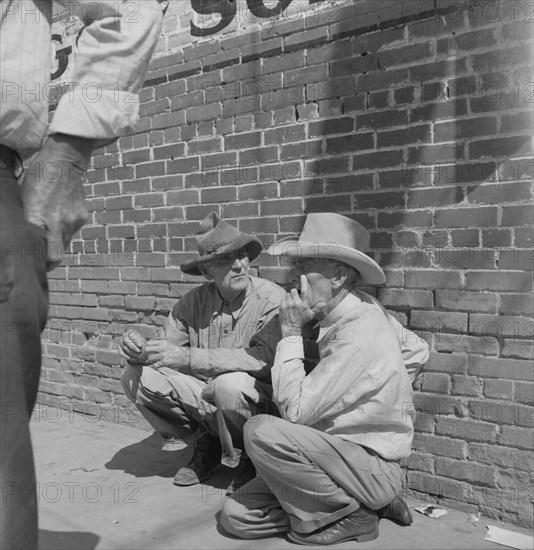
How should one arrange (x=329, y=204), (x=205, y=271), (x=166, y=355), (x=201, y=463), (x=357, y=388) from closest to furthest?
(x=357, y=388), (x=166, y=355), (x=329, y=204), (x=201, y=463), (x=205, y=271)

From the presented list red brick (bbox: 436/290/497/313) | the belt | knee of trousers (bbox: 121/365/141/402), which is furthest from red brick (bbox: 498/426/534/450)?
the belt

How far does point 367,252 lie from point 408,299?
33cm

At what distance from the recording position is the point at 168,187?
4641mm

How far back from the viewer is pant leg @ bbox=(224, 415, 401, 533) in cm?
292

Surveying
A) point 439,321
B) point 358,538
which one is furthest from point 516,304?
point 358,538

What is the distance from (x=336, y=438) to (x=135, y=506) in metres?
1.20

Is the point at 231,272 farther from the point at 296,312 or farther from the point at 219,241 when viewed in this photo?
the point at 296,312

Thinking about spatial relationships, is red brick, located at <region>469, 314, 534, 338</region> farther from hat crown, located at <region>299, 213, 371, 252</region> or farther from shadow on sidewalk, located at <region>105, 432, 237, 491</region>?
shadow on sidewalk, located at <region>105, 432, 237, 491</region>

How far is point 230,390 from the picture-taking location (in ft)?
11.5

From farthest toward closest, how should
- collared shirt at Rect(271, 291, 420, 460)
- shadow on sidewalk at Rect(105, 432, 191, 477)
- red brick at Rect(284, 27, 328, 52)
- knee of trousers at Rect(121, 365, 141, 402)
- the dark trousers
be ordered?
shadow on sidewalk at Rect(105, 432, 191, 477)
knee of trousers at Rect(121, 365, 141, 402)
red brick at Rect(284, 27, 328, 52)
collared shirt at Rect(271, 291, 420, 460)
the dark trousers

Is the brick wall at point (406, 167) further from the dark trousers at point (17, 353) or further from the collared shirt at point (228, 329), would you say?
the dark trousers at point (17, 353)

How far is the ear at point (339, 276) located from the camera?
3.22m

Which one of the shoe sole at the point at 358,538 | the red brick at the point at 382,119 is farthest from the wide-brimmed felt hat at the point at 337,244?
the shoe sole at the point at 358,538

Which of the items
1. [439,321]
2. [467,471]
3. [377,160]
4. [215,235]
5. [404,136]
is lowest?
[467,471]
